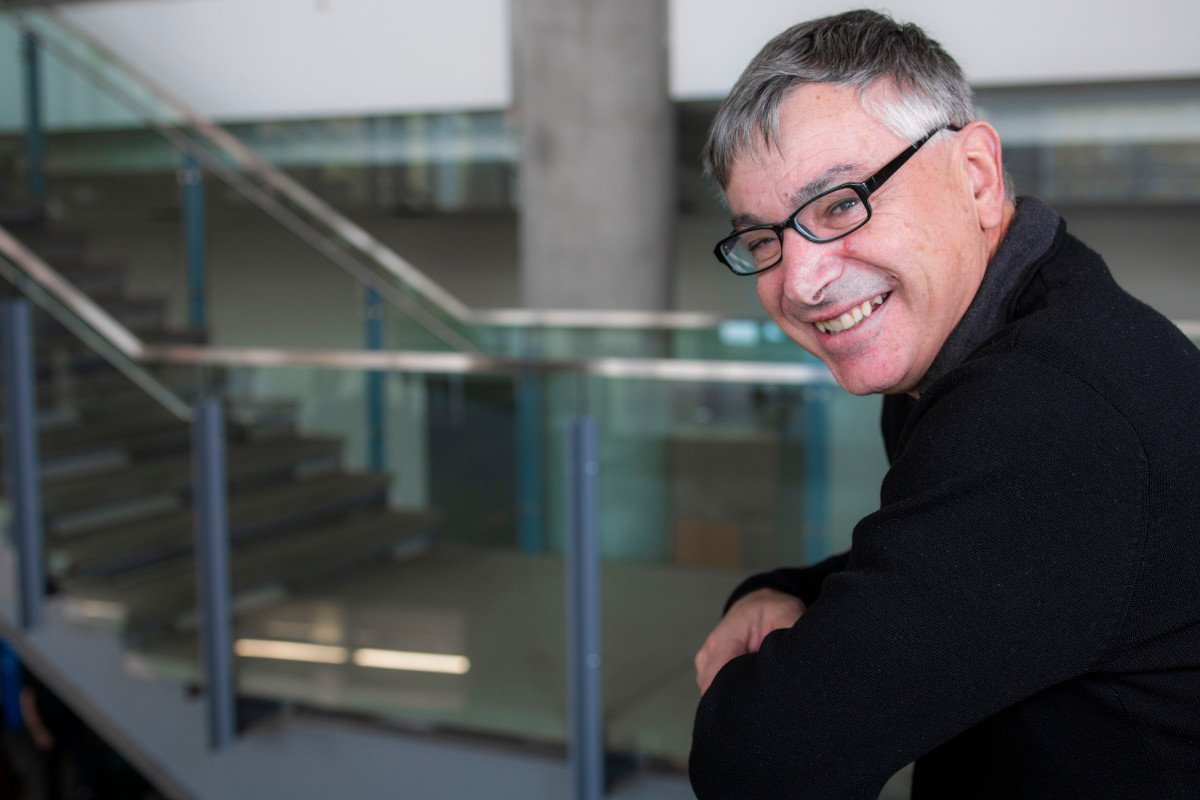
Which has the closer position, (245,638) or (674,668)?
(674,668)

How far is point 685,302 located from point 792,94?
302 inches

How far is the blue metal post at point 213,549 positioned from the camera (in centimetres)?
310

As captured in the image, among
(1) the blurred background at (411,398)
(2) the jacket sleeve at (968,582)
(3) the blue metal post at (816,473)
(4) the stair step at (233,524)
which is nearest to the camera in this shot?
(2) the jacket sleeve at (968,582)

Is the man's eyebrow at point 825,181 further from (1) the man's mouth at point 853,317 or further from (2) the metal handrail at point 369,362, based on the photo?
(2) the metal handrail at point 369,362

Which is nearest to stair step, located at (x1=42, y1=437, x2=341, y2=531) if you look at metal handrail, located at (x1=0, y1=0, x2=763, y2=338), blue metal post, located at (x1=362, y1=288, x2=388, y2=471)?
blue metal post, located at (x1=362, y1=288, x2=388, y2=471)

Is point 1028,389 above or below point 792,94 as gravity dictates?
below

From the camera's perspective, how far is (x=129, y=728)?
3439 millimetres

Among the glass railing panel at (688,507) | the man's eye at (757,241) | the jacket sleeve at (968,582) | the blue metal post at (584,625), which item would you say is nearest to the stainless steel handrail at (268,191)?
the glass railing panel at (688,507)

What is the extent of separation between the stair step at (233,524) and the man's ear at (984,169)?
8.82ft

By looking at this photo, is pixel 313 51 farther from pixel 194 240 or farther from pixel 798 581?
pixel 798 581

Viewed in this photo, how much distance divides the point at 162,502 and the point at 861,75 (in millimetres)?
3579

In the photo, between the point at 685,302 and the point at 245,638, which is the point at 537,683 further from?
the point at 685,302

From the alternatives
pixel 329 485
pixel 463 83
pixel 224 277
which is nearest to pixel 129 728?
pixel 329 485

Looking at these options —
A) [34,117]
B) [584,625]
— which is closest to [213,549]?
[584,625]
